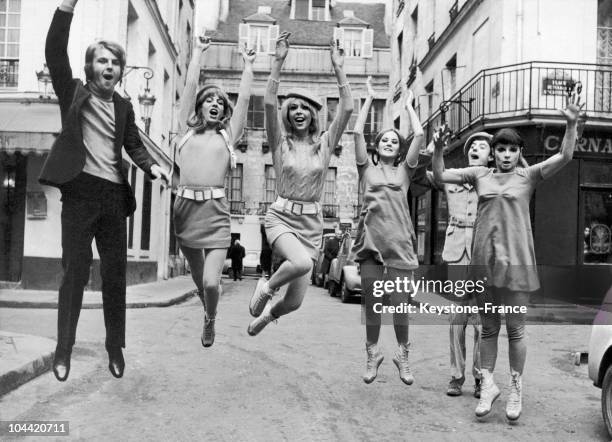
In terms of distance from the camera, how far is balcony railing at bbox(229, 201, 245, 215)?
13.1 feet

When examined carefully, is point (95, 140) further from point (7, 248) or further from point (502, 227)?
point (502, 227)

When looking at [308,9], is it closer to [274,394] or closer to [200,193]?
[200,193]

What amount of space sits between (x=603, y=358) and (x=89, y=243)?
3986 mm

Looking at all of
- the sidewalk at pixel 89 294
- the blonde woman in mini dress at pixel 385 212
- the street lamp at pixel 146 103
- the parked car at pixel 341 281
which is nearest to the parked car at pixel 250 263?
the sidewalk at pixel 89 294

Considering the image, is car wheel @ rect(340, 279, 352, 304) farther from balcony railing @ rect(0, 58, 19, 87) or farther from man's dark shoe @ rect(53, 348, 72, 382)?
balcony railing @ rect(0, 58, 19, 87)

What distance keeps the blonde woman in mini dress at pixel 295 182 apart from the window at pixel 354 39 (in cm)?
7

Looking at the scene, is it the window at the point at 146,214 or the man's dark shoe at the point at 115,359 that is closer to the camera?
the man's dark shoe at the point at 115,359

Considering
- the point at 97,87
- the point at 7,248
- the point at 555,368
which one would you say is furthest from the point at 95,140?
the point at 555,368

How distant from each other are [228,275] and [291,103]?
1232mm

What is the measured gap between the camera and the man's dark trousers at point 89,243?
3.33 m

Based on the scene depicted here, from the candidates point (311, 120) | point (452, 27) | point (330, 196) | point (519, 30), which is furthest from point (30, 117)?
point (452, 27)

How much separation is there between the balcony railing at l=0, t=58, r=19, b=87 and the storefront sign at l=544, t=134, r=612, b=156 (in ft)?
24.9

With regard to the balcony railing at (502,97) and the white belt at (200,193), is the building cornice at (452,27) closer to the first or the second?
the balcony railing at (502,97)

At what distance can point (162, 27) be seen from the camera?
4152 mm
